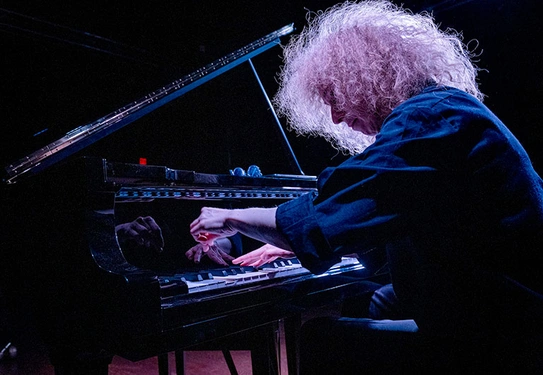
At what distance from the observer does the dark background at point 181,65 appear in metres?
3.42

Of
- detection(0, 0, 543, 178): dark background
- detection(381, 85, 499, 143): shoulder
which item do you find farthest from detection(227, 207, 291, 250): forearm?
detection(0, 0, 543, 178): dark background

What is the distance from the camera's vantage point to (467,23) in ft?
16.2

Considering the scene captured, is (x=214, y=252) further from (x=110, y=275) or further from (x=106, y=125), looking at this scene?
(x=110, y=275)

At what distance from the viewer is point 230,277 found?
4.47 feet

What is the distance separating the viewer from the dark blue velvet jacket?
0.97m

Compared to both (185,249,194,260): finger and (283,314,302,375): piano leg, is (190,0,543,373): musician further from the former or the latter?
(283,314,302,375): piano leg

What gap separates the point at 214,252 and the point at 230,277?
18.1 inches

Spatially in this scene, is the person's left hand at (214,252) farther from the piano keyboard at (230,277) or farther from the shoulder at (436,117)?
the shoulder at (436,117)

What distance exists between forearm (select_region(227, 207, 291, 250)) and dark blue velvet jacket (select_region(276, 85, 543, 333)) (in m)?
0.11

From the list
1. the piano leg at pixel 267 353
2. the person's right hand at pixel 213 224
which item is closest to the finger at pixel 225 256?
the piano leg at pixel 267 353

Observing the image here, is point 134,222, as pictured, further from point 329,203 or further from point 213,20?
point 213,20

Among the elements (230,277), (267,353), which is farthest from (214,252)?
(267,353)

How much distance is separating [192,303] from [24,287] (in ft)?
1.89

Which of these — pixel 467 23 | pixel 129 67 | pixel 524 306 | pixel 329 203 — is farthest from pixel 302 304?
pixel 467 23
